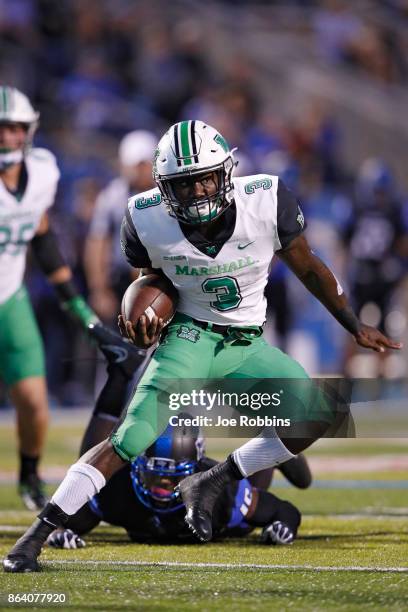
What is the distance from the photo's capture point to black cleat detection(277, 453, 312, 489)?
550 cm

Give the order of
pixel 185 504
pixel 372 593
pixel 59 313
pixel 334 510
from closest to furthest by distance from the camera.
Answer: pixel 372 593
pixel 185 504
pixel 334 510
pixel 59 313

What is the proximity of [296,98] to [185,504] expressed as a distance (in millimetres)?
10214

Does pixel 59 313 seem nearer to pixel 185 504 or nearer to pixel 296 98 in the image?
pixel 296 98

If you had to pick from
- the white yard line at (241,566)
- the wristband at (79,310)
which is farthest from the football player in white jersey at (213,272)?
the wristband at (79,310)

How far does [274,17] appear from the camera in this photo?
14977mm

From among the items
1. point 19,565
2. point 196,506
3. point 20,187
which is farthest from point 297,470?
point 20,187

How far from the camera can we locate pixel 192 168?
4.62 meters

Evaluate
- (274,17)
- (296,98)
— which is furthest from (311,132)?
(274,17)

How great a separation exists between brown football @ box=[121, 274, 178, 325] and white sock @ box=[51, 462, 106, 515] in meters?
0.56

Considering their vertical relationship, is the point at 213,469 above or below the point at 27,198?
below

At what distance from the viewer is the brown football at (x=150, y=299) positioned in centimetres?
464

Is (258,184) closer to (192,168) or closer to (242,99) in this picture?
(192,168)

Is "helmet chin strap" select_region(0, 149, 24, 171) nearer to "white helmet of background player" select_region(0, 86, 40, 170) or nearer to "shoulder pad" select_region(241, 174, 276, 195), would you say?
"white helmet of background player" select_region(0, 86, 40, 170)

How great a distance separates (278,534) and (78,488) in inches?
38.9
